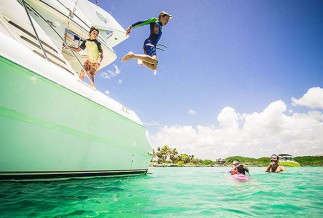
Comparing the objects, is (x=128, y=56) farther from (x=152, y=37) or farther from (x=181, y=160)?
(x=181, y=160)

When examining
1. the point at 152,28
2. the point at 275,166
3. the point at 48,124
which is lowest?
the point at 275,166

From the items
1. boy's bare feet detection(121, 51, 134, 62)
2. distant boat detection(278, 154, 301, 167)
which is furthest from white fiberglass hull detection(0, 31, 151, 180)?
distant boat detection(278, 154, 301, 167)

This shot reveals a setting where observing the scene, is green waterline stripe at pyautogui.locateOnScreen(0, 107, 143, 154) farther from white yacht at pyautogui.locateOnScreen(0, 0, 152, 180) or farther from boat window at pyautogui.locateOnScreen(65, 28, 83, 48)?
boat window at pyautogui.locateOnScreen(65, 28, 83, 48)

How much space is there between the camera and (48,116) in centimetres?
334

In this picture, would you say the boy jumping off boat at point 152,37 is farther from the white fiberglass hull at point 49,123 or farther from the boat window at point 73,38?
the boat window at point 73,38

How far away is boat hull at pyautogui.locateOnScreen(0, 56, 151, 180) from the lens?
2836 mm

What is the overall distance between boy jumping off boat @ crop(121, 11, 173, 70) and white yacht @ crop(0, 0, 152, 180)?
4.21 feet

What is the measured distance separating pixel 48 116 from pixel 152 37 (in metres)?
2.74

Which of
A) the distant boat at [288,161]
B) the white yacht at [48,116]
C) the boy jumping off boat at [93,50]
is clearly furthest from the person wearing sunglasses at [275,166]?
the distant boat at [288,161]

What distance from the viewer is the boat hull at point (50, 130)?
112 inches

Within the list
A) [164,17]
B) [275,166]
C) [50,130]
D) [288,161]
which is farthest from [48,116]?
[288,161]

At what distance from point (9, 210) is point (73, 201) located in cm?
74

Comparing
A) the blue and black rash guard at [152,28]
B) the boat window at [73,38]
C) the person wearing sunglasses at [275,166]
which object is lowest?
the person wearing sunglasses at [275,166]

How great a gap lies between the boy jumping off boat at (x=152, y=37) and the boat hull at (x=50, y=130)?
1364mm
